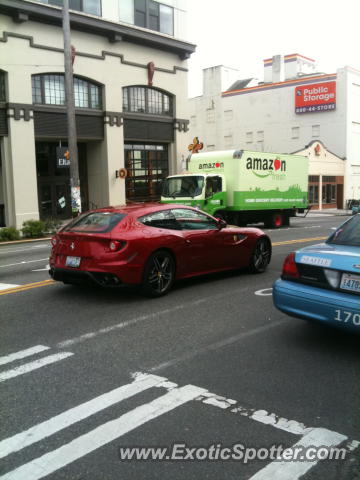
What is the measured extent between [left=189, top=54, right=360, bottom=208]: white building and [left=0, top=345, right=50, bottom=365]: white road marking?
43.2 meters

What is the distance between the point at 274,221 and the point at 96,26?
43.3ft

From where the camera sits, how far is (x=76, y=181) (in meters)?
19.9

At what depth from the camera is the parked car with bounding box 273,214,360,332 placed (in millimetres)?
4871

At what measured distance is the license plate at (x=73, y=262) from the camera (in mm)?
7348

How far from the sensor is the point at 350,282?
4.91 metres

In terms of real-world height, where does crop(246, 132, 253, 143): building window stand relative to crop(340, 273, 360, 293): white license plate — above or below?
above

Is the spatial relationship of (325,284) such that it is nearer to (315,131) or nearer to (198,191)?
(198,191)

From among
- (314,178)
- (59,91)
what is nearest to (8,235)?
(59,91)

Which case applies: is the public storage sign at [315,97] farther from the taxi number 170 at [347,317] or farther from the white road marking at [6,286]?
the taxi number 170 at [347,317]

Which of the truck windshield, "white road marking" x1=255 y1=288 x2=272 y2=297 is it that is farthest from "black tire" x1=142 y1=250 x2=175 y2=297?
the truck windshield

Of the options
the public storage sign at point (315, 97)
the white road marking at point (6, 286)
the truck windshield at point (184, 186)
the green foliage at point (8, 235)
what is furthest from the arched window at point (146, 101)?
the public storage sign at point (315, 97)

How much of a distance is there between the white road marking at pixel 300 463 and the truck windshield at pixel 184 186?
635 inches

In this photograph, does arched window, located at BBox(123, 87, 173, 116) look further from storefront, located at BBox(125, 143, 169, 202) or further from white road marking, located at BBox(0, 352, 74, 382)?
white road marking, located at BBox(0, 352, 74, 382)

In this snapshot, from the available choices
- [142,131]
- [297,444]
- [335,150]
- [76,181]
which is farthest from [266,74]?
[297,444]
